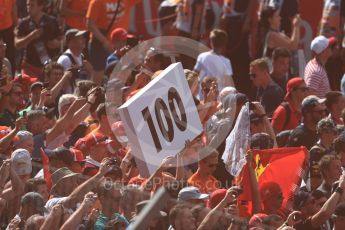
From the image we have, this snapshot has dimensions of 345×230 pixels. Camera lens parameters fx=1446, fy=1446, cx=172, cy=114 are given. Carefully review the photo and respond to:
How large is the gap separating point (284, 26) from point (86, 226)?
8.07 m

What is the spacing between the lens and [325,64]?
719 inches

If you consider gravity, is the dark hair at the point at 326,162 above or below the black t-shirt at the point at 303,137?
above

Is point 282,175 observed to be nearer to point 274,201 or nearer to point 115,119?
point 274,201

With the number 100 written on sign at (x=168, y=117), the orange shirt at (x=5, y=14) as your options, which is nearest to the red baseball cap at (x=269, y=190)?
the number 100 written on sign at (x=168, y=117)

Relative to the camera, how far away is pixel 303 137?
565 inches

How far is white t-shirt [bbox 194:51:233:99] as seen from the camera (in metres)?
16.7

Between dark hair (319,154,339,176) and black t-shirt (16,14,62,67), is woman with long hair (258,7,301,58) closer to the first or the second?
black t-shirt (16,14,62,67)

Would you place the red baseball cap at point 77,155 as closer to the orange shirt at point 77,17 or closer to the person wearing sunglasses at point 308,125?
the person wearing sunglasses at point 308,125

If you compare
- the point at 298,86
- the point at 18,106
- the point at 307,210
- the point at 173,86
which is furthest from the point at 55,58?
the point at 307,210

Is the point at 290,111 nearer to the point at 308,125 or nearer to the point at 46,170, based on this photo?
the point at 308,125

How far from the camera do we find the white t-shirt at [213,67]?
1673 centimetres

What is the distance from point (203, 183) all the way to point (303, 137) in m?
1.99

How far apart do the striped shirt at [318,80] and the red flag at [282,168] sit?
11.7 ft

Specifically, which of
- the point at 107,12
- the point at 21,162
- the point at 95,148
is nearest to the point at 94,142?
the point at 95,148
